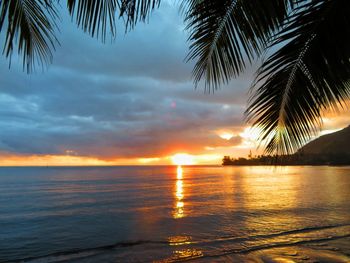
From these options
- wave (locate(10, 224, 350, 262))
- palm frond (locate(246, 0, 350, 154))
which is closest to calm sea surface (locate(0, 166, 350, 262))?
wave (locate(10, 224, 350, 262))

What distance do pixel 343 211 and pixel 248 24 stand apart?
19.6 m

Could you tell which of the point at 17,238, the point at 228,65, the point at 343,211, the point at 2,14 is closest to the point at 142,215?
the point at 17,238

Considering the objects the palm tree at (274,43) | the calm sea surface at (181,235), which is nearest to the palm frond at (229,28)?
the palm tree at (274,43)

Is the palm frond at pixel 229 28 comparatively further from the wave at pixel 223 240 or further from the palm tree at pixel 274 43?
the wave at pixel 223 240

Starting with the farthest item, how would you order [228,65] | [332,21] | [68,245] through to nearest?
[68,245] → [228,65] → [332,21]

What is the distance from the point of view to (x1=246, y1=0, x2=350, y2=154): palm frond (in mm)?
2615

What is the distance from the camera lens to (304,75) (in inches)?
114

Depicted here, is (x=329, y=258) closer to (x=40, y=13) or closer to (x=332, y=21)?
(x=332, y=21)

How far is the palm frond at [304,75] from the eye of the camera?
2615mm

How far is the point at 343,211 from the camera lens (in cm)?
1953

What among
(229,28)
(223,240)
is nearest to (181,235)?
(223,240)

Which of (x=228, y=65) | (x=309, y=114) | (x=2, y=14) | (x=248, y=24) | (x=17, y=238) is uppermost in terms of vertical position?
(x=248, y=24)

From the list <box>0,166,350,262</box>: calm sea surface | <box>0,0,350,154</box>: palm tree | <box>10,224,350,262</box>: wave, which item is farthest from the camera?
<box>10,224,350,262</box>: wave

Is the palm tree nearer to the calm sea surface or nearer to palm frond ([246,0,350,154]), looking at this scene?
palm frond ([246,0,350,154])
